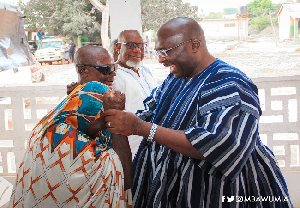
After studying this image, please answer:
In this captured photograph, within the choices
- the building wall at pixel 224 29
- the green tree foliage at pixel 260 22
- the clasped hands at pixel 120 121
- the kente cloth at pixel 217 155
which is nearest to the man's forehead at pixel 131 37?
the kente cloth at pixel 217 155

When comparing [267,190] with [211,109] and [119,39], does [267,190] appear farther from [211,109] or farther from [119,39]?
[119,39]

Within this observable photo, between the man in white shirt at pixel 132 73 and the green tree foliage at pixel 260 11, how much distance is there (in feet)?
29.1

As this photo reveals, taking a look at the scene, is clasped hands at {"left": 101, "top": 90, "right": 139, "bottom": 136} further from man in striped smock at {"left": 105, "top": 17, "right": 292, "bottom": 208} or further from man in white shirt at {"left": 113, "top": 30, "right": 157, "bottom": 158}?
man in white shirt at {"left": 113, "top": 30, "right": 157, "bottom": 158}

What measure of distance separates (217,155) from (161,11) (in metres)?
14.5

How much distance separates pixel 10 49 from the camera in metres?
6.45

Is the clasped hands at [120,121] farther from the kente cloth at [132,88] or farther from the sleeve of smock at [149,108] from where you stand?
the kente cloth at [132,88]

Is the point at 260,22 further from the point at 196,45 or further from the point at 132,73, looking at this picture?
the point at 196,45

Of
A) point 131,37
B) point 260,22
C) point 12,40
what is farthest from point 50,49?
point 131,37

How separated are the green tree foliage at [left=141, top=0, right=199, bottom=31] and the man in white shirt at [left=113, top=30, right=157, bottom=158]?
1172cm

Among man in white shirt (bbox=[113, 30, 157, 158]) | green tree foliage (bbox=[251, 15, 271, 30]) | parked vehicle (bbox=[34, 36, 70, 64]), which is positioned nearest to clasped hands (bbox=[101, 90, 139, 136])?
man in white shirt (bbox=[113, 30, 157, 158])

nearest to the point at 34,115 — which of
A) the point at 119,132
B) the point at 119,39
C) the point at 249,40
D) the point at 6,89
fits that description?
the point at 6,89

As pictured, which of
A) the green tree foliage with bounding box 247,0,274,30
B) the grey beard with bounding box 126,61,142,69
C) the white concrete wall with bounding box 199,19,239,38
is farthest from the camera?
the white concrete wall with bounding box 199,19,239,38

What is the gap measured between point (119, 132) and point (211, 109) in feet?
1.53

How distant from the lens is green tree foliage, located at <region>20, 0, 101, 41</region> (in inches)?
695
